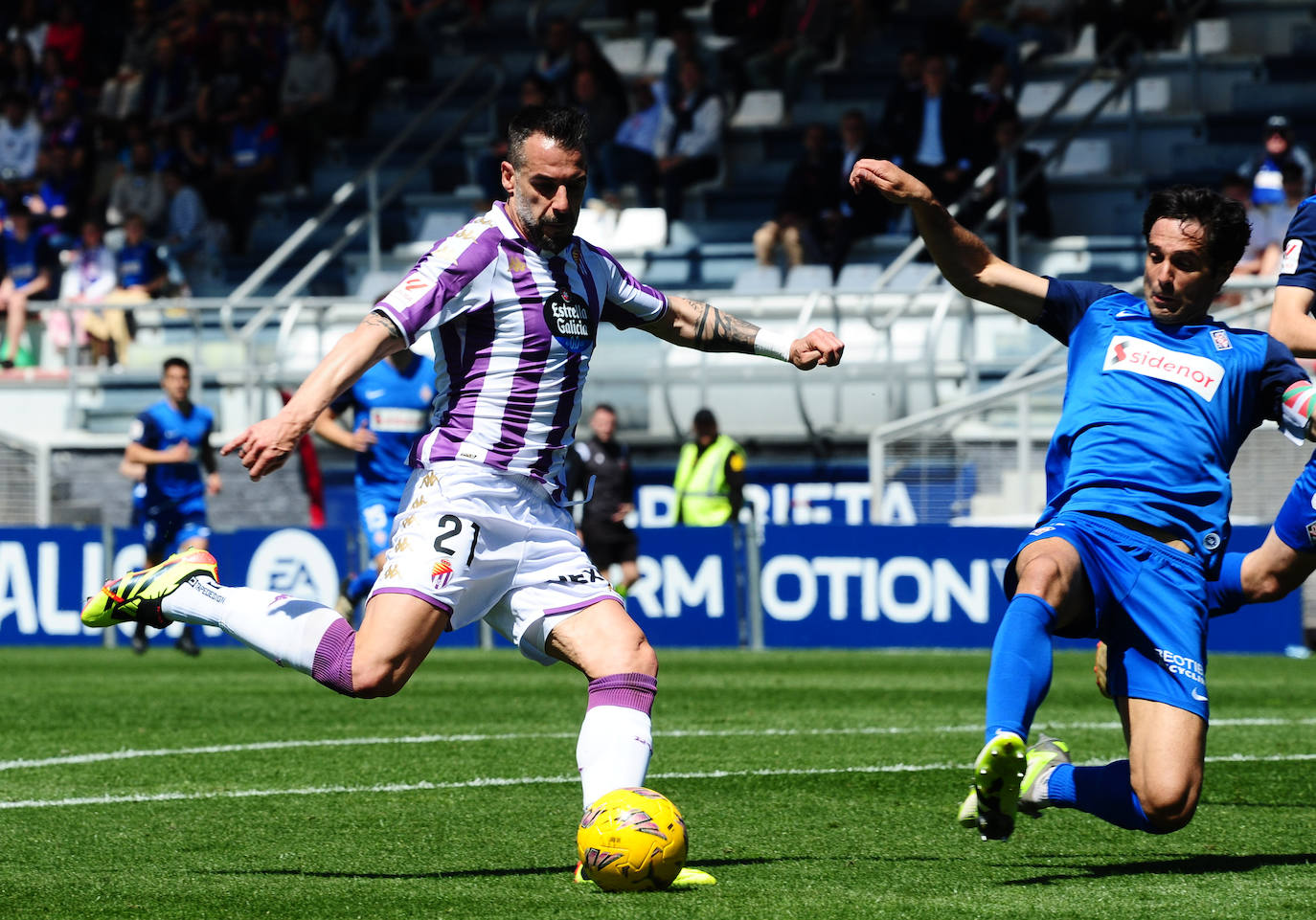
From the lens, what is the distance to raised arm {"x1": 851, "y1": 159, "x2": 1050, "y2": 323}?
5.39 m

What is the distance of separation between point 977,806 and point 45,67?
22.1 m

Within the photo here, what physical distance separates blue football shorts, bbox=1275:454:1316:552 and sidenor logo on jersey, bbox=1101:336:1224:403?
50.8 inches

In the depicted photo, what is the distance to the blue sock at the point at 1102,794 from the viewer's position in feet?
17.0

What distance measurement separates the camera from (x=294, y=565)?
1644 centimetres

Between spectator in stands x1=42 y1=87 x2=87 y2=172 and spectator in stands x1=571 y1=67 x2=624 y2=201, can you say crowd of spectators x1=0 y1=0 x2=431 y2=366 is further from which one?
spectator in stands x1=571 y1=67 x2=624 y2=201

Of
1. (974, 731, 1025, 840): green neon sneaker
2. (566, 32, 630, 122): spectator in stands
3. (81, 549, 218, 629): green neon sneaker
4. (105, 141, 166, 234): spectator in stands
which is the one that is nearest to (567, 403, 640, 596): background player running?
(566, 32, 630, 122): spectator in stands

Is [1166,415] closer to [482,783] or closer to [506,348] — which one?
[506,348]

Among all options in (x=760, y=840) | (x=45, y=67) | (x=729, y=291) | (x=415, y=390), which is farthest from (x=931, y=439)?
(x=45, y=67)

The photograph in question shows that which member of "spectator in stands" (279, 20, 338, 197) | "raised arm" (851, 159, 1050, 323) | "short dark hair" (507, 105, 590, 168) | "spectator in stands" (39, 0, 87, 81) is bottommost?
"raised arm" (851, 159, 1050, 323)

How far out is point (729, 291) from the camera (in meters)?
19.1

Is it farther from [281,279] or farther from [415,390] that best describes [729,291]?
[415,390]

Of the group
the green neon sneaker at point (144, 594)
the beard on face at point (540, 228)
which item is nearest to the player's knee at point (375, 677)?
the green neon sneaker at point (144, 594)

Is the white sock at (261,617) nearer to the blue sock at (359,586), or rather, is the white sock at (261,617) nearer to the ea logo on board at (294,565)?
the blue sock at (359,586)

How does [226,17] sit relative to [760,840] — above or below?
above
